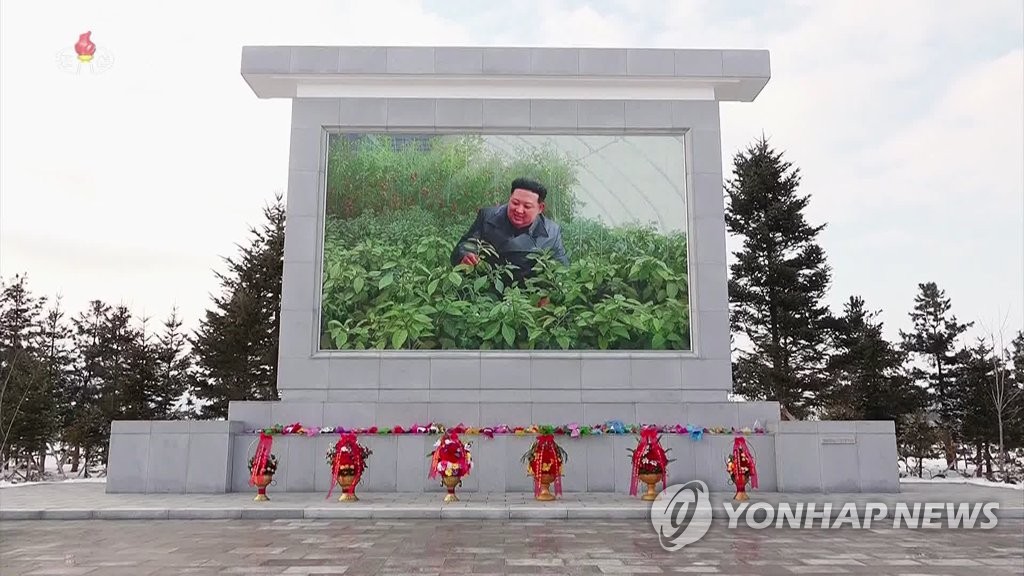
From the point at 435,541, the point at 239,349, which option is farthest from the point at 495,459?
the point at 239,349

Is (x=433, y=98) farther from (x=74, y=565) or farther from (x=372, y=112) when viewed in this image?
(x=74, y=565)

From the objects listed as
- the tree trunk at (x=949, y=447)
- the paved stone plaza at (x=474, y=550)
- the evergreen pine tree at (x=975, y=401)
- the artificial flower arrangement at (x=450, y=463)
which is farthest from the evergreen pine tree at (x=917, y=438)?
the artificial flower arrangement at (x=450, y=463)

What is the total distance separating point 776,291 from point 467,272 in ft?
48.8

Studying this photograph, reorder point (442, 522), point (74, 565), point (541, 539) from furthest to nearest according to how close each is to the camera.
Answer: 1. point (442, 522)
2. point (541, 539)
3. point (74, 565)

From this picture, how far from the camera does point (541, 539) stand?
822 cm

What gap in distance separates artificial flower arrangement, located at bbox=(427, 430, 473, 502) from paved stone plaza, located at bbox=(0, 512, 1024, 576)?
1.82 metres

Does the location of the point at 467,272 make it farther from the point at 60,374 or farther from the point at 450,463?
the point at 60,374

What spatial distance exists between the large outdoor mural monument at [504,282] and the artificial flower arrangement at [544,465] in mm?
1633

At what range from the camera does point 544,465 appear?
1193 cm

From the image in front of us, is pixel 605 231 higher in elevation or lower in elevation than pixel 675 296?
higher

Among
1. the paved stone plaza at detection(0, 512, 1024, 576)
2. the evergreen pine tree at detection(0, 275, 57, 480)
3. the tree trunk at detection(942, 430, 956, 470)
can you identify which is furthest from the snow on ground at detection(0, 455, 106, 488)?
the tree trunk at detection(942, 430, 956, 470)

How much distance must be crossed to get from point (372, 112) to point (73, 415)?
65.1ft

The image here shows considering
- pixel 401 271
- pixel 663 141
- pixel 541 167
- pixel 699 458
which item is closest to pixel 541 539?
pixel 699 458

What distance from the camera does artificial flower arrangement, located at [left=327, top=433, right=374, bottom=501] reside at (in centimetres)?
1185
